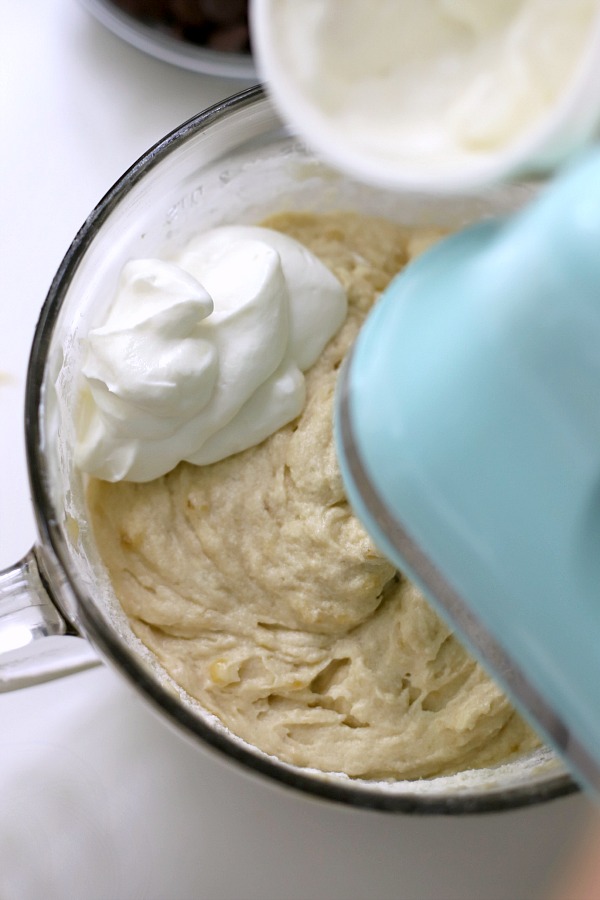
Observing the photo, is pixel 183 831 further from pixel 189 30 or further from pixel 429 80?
pixel 189 30

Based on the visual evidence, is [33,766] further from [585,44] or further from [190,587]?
[585,44]

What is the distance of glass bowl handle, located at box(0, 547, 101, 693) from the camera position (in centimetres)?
92

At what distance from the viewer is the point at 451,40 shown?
60 cm

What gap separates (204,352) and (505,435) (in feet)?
1.47

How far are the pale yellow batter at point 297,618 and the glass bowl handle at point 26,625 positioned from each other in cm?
13

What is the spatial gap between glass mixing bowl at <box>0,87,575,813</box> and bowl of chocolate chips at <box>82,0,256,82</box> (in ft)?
0.58

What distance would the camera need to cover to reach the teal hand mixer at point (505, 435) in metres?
0.58

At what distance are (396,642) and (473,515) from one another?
0.45 m

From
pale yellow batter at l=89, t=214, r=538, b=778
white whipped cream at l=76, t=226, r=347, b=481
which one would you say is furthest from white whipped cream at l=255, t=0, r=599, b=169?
pale yellow batter at l=89, t=214, r=538, b=778

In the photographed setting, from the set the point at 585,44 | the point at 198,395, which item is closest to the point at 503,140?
the point at 585,44

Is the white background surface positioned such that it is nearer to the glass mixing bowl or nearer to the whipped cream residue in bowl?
the glass mixing bowl

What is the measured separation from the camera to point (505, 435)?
0.62 m

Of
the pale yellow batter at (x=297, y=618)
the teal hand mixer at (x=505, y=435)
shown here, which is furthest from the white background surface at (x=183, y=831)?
the teal hand mixer at (x=505, y=435)

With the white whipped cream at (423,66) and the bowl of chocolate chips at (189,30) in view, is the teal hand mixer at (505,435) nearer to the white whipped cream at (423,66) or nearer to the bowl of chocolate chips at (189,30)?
the white whipped cream at (423,66)
